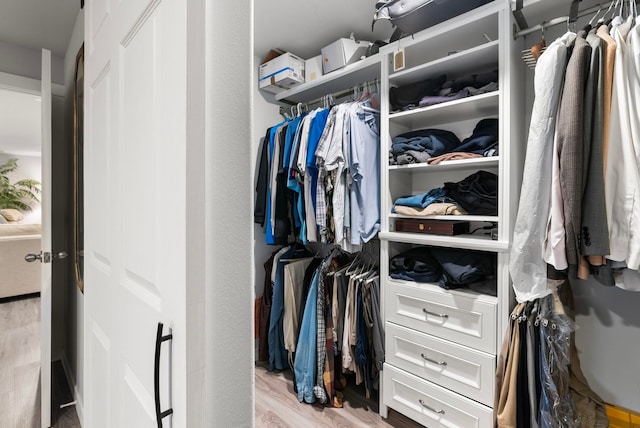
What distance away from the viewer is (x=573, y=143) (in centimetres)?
109

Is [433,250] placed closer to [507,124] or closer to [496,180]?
[496,180]

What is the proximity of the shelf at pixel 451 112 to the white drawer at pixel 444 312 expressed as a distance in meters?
0.91

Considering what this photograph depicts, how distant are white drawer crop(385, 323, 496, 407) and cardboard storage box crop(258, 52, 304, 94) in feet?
5.70

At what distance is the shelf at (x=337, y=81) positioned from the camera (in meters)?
1.93

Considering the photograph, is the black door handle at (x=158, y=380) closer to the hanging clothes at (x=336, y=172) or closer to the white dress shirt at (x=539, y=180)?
the white dress shirt at (x=539, y=180)

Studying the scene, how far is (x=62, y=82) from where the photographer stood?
7.34 feet

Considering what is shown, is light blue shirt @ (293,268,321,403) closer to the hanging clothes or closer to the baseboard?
the hanging clothes

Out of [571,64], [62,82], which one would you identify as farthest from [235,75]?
[62,82]

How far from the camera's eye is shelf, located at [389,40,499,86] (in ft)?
4.91

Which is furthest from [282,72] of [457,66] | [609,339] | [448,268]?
[609,339]

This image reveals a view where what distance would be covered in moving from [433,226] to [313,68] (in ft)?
4.66

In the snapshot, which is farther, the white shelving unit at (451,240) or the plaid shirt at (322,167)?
the plaid shirt at (322,167)

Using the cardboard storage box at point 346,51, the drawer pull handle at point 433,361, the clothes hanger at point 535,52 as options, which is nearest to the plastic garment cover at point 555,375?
the drawer pull handle at point 433,361

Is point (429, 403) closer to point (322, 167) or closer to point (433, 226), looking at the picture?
point (433, 226)
